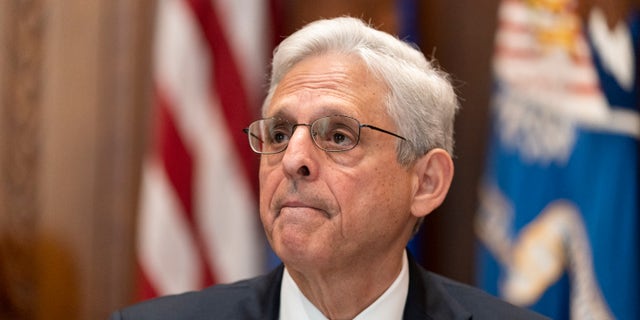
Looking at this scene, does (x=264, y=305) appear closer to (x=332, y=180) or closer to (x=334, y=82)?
(x=332, y=180)

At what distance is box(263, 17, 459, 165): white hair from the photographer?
229 centimetres

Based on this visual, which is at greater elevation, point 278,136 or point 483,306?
point 278,136

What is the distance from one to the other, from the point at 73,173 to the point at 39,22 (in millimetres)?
775

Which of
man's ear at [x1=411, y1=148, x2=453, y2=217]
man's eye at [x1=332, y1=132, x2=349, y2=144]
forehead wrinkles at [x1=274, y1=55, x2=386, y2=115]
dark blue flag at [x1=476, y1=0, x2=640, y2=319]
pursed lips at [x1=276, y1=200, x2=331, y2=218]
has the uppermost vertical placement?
forehead wrinkles at [x1=274, y1=55, x2=386, y2=115]

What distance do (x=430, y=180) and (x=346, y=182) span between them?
36 cm

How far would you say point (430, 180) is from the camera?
8.03 feet

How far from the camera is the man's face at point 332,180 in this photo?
7.09 feet

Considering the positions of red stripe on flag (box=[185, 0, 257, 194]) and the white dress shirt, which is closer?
the white dress shirt

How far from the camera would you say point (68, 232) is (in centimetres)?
441

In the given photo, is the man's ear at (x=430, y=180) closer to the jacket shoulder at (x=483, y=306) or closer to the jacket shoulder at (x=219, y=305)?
the jacket shoulder at (x=483, y=306)

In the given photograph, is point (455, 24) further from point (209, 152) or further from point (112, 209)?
point (112, 209)

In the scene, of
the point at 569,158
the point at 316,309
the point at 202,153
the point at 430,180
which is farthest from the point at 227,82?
the point at 316,309

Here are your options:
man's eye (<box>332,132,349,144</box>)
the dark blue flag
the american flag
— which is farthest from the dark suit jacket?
the american flag

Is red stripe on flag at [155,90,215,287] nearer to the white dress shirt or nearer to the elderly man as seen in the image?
the elderly man
